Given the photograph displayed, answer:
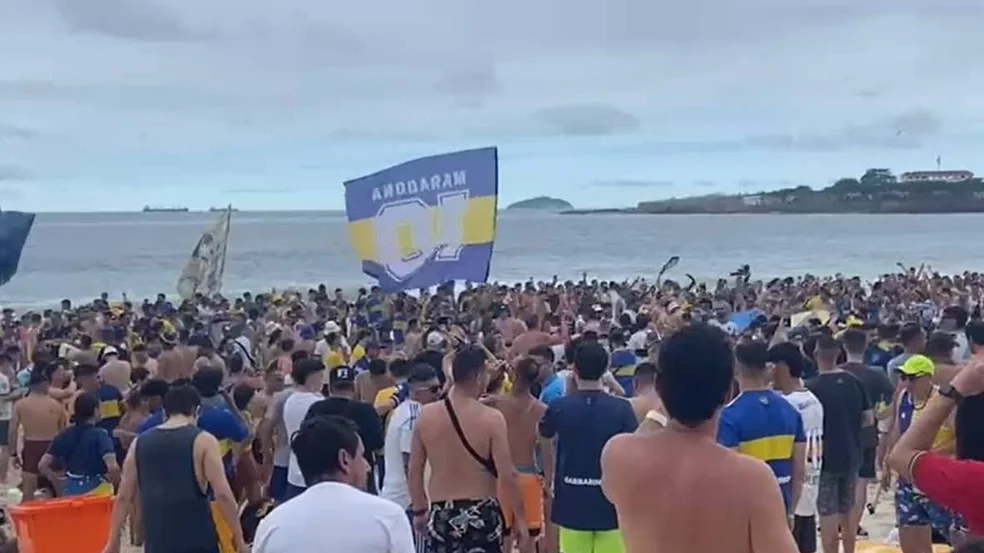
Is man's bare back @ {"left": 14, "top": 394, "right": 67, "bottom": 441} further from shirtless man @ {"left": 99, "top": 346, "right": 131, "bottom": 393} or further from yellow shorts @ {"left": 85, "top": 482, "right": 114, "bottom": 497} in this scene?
yellow shorts @ {"left": 85, "top": 482, "right": 114, "bottom": 497}

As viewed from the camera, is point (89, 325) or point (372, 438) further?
point (89, 325)

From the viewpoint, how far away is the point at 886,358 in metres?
10.6

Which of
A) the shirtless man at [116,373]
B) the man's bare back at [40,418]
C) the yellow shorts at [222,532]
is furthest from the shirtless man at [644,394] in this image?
the shirtless man at [116,373]

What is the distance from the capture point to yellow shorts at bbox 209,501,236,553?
17.9 feet

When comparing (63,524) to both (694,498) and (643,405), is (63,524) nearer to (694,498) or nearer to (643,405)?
(643,405)

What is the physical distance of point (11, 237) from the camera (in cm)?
1332

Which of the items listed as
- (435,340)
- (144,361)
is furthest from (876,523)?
(144,361)

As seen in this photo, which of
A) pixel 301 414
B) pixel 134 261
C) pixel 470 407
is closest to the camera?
pixel 470 407

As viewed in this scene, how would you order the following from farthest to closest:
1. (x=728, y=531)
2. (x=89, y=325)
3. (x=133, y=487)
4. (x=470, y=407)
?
(x=89, y=325)
(x=470, y=407)
(x=133, y=487)
(x=728, y=531)

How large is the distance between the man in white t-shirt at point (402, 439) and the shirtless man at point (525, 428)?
1.56 ft

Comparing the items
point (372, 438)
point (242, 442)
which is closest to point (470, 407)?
point (372, 438)

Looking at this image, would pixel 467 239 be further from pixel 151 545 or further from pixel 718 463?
pixel 718 463

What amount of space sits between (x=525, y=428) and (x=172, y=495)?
7.48 ft

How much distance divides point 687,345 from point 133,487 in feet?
10.3
